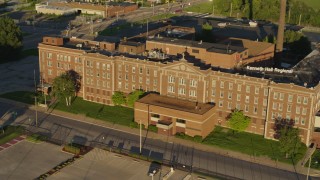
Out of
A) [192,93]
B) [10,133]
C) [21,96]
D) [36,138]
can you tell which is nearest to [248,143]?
[192,93]

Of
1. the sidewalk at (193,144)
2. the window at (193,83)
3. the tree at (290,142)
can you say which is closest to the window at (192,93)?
the window at (193,83)

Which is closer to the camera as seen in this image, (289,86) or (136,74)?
(289,86)

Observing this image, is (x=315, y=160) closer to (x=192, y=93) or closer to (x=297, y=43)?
(x=192, y=93)

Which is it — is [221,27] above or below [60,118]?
above

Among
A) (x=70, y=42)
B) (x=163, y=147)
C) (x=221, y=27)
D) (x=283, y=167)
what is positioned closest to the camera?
(x=283, y=167)

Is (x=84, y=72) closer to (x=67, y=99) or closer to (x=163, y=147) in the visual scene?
(x=67, y=99)

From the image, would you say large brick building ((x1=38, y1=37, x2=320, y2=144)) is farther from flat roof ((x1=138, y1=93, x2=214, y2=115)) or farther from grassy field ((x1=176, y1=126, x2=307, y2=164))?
grassy field ((x1=176, y1=126, x2=307, y2=164))

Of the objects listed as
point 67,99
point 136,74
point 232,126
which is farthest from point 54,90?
point 232,126
